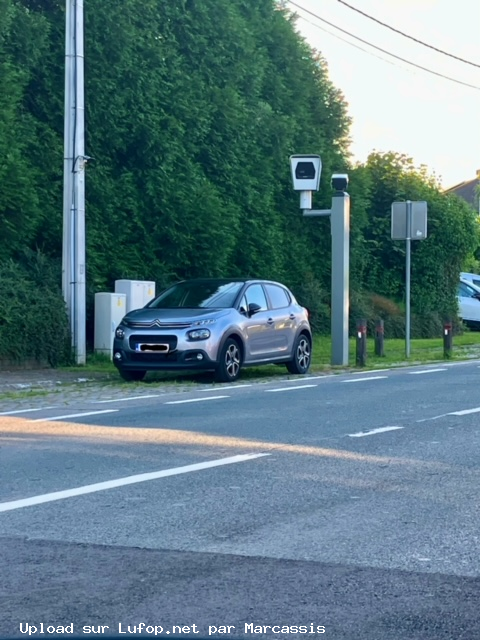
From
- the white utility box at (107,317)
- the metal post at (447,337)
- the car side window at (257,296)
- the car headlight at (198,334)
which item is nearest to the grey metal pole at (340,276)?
the car side window at (257,296)

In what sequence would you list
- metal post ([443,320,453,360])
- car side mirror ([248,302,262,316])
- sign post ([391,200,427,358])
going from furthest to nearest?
metal post ([443,320,453,360]), sign post ([391,200,427,358]), car side mirror ([248,302,262,316])

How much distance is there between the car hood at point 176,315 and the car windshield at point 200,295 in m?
0.26

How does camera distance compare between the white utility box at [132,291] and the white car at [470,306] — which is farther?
the white car at [470,306]

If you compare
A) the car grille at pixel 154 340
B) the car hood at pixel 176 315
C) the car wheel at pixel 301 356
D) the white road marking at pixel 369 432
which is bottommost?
the white road marking at pixel 369 432

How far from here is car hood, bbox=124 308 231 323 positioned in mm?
17188

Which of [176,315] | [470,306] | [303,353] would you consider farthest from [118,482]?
[470,306]

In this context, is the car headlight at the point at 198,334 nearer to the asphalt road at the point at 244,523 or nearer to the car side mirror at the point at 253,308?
the car side mirror at the point at 253,308

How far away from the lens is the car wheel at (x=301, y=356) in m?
19.2

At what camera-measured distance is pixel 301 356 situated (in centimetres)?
1945

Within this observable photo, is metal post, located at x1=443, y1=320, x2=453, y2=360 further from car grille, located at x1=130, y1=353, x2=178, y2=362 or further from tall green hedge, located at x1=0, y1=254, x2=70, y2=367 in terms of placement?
car grille, located at x1=130, y1=353, x2=178, y2=362

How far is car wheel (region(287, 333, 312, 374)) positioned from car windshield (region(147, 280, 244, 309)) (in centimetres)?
156

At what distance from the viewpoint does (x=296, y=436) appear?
10750 mm

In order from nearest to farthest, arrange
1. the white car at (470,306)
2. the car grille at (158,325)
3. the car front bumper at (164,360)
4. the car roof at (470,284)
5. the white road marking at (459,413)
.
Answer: the white road marking at (459,413) < the car front bumper at (164,360) < the car grille at (158,325) < the white car at (470,306) < the car roof at (470,284)

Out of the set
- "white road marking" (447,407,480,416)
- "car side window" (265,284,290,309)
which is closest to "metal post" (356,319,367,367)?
"car side window" (265,284,290,309)
